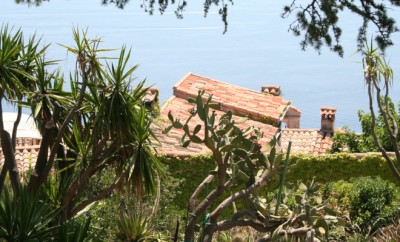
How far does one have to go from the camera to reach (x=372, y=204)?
13.6m

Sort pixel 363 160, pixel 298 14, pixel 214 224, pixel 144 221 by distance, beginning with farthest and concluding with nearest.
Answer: pixel 363 160
pixel 144 221
pixel 298 14
pixel 214 224

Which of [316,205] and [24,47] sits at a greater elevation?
[24,47]

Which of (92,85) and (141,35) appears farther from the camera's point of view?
(141,35)

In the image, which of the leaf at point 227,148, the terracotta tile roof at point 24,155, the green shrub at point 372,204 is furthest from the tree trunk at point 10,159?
the green shrub at point 372,204

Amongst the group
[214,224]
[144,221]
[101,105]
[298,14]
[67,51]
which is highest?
[298,14]

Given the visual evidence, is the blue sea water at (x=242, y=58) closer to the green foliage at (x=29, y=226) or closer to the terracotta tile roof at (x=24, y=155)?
the terracotta tile roof at (x=24, y=155)

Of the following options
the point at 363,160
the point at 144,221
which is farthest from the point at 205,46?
the point at 144,221

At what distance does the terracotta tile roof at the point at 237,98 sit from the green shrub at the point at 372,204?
10.2 meters

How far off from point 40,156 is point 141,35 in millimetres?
68361

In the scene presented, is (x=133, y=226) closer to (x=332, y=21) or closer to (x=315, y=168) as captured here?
(x=332, y=21)

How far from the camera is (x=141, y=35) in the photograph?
7462 centimetres

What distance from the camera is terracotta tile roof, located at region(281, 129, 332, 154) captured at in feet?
88.4

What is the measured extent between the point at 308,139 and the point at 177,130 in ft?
32.1

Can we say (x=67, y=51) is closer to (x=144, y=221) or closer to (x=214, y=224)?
(x=214, y=224)
